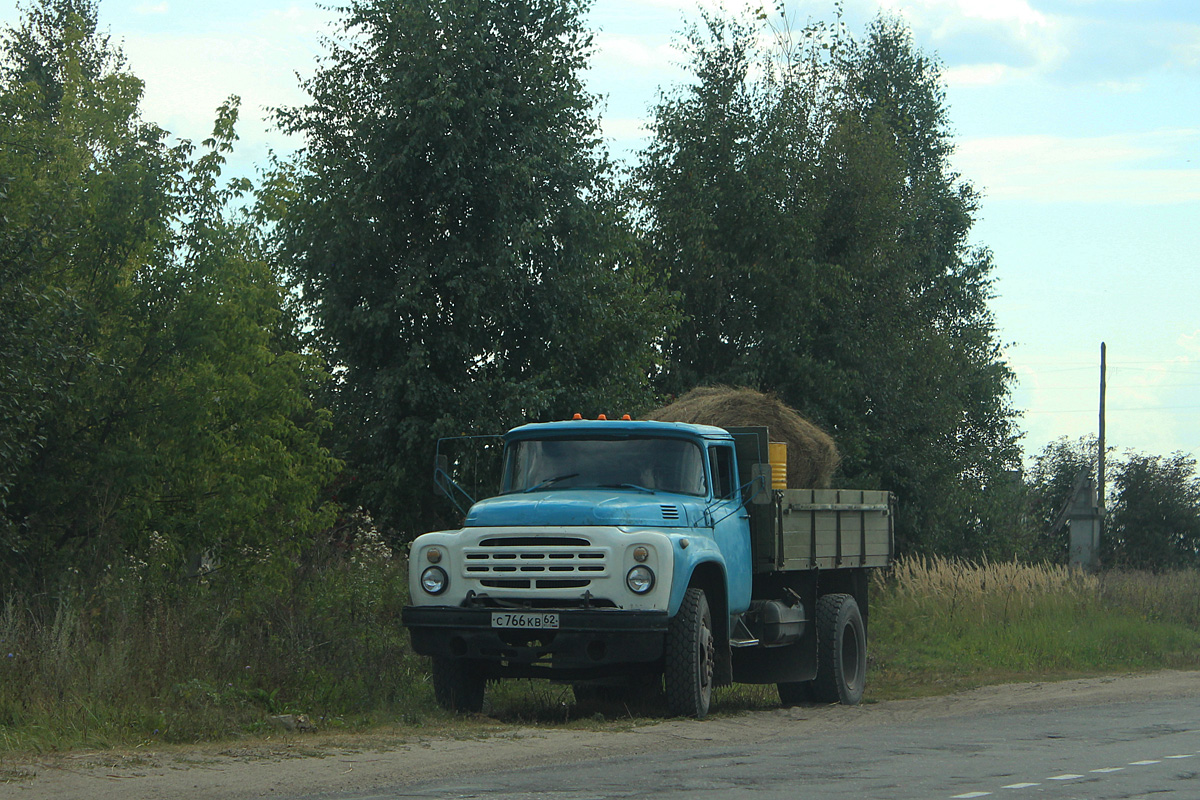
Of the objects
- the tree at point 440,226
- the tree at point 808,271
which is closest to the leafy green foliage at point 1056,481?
the tree at point 808,271

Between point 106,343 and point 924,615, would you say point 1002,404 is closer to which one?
point 924,615

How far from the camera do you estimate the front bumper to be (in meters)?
11.0

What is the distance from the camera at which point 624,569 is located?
11109 mm

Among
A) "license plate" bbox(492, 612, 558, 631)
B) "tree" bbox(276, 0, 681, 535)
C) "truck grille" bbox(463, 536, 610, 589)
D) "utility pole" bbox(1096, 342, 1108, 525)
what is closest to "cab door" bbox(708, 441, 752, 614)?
"truck grille" bbox(463, 536, 610, 589)

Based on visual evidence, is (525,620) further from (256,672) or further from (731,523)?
(731,523)

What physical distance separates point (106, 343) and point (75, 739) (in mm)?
6707

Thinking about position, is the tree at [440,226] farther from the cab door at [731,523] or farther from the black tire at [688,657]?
the black tire at [688,657]

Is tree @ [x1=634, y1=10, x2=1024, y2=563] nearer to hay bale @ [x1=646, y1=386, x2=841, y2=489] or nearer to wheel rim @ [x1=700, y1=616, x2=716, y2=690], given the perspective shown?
hay bale @ [x1=646, y1=386, x2=841, y2=489]

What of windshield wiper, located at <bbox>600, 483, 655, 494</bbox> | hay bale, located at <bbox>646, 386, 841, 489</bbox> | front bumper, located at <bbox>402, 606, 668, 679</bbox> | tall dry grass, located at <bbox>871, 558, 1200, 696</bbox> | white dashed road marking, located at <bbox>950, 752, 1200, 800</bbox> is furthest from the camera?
tall dry grass, located at <bbox>871, 558, 1200, 696</bbox>

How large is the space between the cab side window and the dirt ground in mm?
2111

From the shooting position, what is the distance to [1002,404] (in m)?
41.8

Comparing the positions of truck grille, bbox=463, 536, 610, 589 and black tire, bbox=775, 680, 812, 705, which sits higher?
truck grille, bbox=463, 536, 610, 589

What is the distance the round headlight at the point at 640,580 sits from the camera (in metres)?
11.1

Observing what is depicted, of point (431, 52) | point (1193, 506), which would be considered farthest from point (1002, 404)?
point (431, 52)
